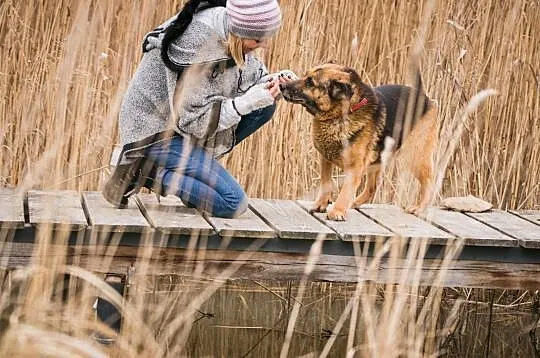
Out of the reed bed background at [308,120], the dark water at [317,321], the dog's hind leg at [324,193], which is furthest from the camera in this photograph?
→ the reed bed background at [308,120]

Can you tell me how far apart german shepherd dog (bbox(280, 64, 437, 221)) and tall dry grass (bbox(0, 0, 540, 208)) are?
582mm

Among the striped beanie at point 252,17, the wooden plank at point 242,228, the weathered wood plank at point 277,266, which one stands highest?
the striped beanie at point 252,17

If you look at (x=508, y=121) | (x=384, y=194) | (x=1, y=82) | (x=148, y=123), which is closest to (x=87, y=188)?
(x=1, y=82)

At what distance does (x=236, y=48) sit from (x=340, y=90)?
47cm

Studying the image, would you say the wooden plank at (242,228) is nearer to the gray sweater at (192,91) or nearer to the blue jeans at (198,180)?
the blue jeans at (198,180)

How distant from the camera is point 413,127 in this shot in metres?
4.57

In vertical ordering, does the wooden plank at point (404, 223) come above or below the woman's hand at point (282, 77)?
below

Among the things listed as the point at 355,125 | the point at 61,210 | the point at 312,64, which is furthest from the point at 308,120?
the point at 61,210

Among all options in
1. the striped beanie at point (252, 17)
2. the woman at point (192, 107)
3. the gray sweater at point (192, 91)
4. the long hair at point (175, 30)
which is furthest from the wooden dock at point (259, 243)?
the striped beanie at point (252, 17)

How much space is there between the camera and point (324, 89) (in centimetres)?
425

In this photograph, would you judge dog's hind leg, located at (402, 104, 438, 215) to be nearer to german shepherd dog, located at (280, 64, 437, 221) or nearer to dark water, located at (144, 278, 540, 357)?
german shepherd dog, located at (280, 64, 437, 221)

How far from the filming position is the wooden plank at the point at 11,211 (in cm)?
381

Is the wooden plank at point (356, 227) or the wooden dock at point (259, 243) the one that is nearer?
the wooden dock at point (259, 243)

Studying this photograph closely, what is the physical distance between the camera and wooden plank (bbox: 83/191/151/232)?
12.7 feet
